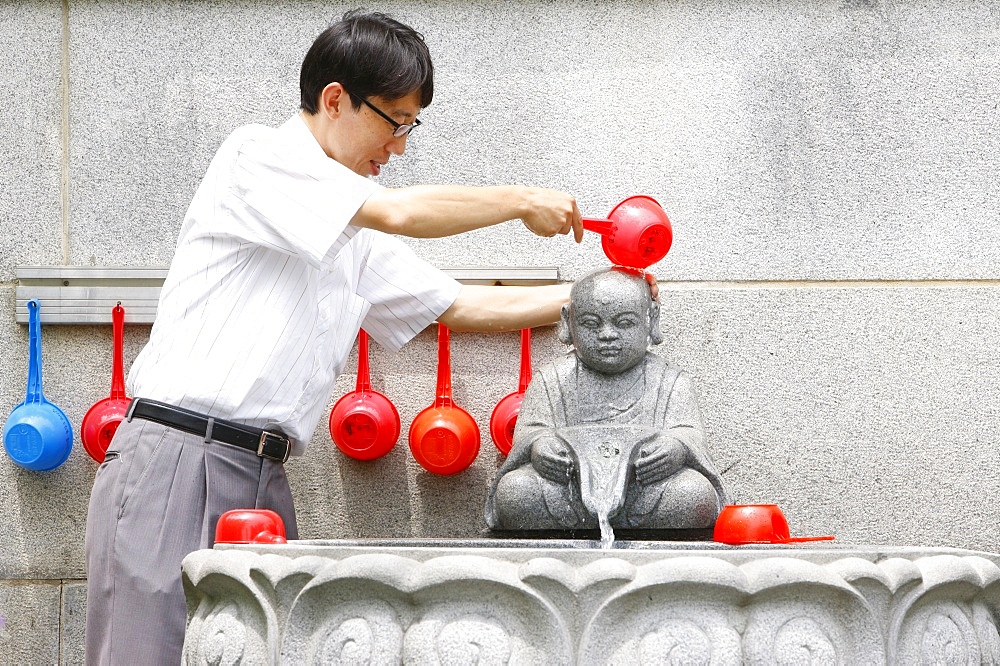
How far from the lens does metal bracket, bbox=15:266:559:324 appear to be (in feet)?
14.8

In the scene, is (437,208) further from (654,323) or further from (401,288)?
(654,323)

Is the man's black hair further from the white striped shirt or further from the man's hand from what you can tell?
the man's hand

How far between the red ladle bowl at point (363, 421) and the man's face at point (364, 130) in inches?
35.8

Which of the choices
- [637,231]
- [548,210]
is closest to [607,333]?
[637,231]

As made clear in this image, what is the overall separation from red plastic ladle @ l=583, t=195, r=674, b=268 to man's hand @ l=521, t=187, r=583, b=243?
0.29m

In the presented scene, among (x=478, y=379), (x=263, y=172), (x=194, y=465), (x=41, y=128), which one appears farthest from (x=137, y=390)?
(x=41, y=128)

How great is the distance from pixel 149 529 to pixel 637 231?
62.0 inches

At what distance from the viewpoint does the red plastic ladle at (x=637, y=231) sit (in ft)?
11.7

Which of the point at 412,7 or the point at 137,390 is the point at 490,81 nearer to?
the point at 412,7

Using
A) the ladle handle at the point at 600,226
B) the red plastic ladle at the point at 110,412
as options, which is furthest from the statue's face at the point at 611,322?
the red plastic ladle at the point at 110,412

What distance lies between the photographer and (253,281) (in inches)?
133

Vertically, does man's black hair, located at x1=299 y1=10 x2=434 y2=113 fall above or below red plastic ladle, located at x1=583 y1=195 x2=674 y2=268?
above

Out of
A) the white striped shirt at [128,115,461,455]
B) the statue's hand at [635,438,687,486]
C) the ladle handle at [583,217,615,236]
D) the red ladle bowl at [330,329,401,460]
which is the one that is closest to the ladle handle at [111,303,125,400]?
the red ladle bowl at [330,329,401,460]

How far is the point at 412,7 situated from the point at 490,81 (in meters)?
0.41
